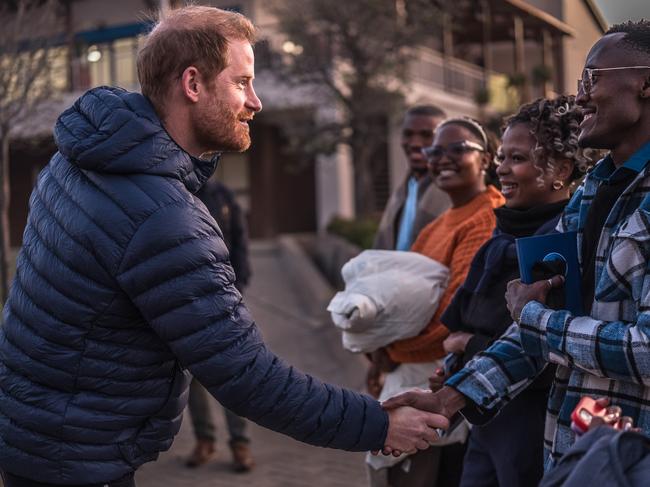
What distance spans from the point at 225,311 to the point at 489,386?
0.90 m

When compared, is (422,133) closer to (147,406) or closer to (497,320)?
(497,320)

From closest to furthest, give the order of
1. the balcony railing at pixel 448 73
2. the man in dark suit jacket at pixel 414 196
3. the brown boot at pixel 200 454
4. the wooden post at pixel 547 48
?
the wooden post at pixel 547 48, the man in dark suit jacket at pixel 414 196, the brown boot at pixel 200 454, the balcony railing at pixel 448 73

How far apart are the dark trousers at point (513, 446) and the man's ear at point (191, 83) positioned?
1.51 m

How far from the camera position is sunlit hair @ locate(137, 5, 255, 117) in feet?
8.02

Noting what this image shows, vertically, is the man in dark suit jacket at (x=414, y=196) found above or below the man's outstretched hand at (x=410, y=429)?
above

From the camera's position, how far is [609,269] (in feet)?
7.18

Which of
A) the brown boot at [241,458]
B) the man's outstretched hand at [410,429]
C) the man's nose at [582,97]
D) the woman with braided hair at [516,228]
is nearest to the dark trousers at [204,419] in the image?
the brown boot at [241,458]

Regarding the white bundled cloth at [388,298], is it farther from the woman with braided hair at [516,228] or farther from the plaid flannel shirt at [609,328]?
the plaid flannel shirt at [609,328]

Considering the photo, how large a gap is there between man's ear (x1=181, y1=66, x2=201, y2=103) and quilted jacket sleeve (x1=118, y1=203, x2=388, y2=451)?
34cm

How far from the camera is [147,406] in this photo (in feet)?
7.87

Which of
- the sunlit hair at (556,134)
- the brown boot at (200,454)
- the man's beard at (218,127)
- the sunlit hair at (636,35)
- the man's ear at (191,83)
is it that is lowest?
the brown boot at (200,454)

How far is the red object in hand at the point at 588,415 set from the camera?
1.82 m

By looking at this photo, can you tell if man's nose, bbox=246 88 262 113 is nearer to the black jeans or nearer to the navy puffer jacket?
the navy puffer jacket

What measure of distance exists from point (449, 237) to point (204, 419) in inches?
121
